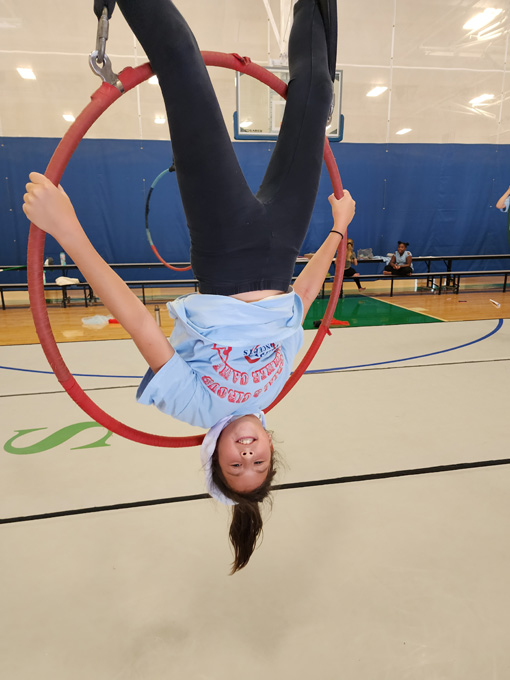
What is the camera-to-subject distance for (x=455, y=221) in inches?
335

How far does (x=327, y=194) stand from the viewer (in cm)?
819

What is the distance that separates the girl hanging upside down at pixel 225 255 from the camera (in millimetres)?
1260

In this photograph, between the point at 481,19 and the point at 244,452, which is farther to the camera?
the point at 481,19

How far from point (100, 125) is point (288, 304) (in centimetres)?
737

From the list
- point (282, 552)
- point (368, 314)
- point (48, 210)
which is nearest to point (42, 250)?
point (48, 210)

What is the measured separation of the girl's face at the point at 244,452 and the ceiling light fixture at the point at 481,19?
9411mm

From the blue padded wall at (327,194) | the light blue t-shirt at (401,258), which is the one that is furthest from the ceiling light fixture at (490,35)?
the light blue t-shirt at (401,258)

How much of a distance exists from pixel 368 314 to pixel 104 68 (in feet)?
16.8

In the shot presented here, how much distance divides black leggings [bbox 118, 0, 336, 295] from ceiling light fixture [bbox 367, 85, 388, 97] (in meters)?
7.29

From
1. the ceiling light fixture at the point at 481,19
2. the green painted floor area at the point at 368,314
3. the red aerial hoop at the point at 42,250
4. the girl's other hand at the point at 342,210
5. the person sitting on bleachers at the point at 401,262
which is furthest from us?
the ceiling light fixture at the point at 481,19

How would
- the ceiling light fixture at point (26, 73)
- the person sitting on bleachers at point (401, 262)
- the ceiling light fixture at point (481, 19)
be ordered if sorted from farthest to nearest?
the ceiling light fixture at point (481, 19)
the person sitting on bleachers at point (401, 262)
the ceiling light fixture at point (26, 73)

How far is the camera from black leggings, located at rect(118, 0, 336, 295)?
50.6 inches

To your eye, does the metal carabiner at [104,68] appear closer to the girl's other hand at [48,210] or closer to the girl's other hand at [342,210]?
the girl's other hand at [48,210]

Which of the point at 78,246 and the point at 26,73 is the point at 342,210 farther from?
the point at 26,73
